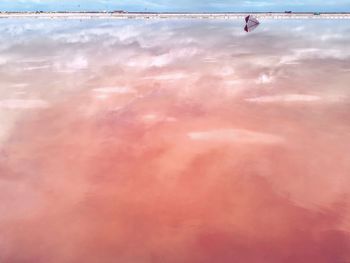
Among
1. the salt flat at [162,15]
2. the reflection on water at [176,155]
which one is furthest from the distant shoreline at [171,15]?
the reflection on water at [176,155]

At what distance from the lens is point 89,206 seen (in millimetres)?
10227

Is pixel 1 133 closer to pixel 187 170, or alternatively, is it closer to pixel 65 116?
pixel 65 116

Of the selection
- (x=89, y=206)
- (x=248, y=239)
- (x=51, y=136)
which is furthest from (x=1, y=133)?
(x=248, y=239)

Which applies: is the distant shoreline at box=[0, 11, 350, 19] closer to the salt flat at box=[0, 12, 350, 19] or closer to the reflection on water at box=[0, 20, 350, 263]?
the salt flat at box=[0, 12, 350, 19]

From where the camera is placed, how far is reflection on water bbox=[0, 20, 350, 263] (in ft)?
29.3

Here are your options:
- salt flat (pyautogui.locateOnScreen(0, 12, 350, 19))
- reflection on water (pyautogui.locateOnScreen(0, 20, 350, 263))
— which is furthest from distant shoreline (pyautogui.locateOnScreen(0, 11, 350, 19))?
reflection on water (pyautogui.locateOnScreen(0, 20, 350, 263))

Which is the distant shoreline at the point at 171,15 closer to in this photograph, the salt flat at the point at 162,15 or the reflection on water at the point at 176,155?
the salt flat at the point at 162,15

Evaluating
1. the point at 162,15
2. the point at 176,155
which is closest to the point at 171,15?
the point at 162,15

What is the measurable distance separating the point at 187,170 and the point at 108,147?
125 inches

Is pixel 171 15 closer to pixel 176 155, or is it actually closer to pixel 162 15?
pixel 162 15

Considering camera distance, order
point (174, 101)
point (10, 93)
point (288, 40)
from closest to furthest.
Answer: point (174, 101) < point (10, 93) < point (288, 40)

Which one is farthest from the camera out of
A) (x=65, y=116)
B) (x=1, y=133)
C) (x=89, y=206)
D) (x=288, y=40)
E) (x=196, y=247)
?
(x=288, y=40)

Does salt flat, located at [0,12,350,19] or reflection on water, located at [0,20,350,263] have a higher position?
salt flat, located at [0,12,350,19]

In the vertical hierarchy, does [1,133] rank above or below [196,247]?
above
